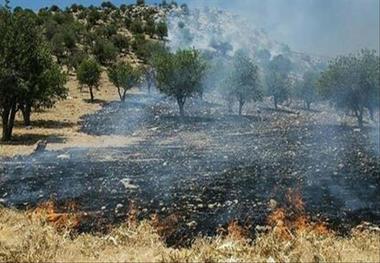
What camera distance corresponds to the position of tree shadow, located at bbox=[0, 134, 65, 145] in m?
38.3

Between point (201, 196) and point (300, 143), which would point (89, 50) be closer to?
point (300, 143)

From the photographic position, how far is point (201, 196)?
19.2 metres

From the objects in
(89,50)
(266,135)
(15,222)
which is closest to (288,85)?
(89,50)

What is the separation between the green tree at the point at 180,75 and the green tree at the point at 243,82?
6301mm

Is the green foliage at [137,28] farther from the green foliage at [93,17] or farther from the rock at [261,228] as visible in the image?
the rock at [261,228]

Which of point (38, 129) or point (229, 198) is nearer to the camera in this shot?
point (229, 198)

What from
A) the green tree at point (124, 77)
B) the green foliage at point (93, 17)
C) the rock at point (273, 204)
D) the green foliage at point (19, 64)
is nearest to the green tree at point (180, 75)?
the green tree at point (124, 77)

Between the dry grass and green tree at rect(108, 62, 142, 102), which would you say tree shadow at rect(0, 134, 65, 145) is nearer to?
the dry grass

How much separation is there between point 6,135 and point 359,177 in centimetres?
2591

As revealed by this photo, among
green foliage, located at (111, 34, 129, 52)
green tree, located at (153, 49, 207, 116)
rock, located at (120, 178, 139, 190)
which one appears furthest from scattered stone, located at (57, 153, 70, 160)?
green foliage, located at (111, 34, 129, 52)

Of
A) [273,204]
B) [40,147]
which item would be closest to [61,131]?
[40,147]

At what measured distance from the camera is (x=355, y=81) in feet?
180

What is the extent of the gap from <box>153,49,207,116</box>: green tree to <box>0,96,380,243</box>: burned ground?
18.8m

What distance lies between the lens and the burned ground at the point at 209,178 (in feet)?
55.1
